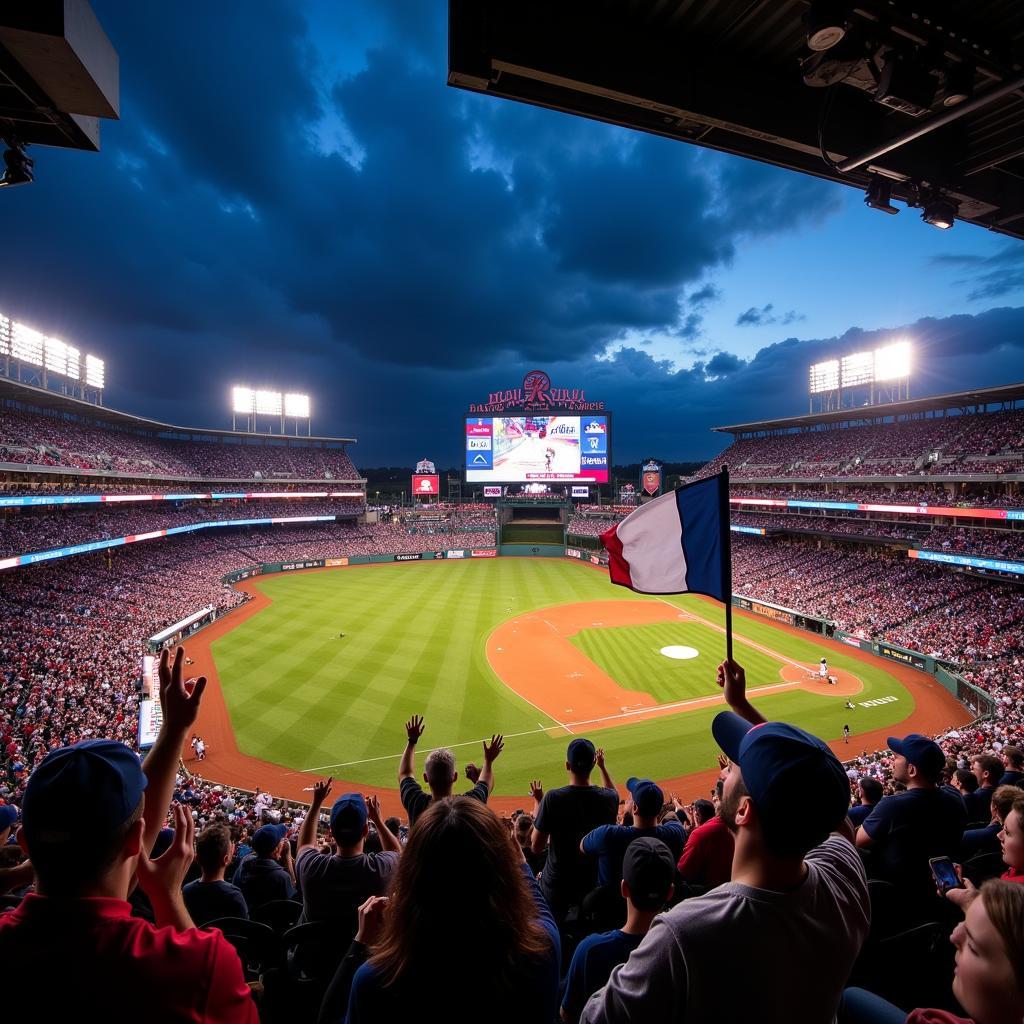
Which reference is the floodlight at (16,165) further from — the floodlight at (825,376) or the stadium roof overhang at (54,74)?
the floodlight at (825,376)

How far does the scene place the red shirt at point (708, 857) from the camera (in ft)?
14.3

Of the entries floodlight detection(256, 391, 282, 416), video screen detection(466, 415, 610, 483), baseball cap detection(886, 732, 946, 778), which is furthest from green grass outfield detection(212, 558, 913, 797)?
floodlight detection(256, 391, 282, 416)

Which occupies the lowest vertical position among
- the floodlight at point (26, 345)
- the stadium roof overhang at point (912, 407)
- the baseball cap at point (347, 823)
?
the baseball cap at point (347, 823)

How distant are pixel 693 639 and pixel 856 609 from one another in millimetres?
10978

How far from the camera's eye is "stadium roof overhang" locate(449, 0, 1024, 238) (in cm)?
418

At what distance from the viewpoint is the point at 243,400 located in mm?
67625

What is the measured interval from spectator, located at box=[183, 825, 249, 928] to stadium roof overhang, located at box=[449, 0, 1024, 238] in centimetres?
673

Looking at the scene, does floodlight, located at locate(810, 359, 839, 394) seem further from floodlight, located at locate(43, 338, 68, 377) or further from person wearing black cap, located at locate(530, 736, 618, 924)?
floodlight, located at locate(43, 338, 68, 377)

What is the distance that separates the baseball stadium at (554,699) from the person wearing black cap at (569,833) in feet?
0.10

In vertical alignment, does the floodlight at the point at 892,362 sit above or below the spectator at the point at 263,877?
above

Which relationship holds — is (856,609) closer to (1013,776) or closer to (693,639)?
(693,639)

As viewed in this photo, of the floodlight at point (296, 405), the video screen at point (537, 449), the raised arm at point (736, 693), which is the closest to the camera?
the raised arm at point (736, 693)

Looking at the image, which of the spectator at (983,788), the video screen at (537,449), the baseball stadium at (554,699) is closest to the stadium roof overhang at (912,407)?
the baseball stadium at (554,699)

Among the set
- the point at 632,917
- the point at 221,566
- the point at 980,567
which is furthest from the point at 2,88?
the point at 221,566
